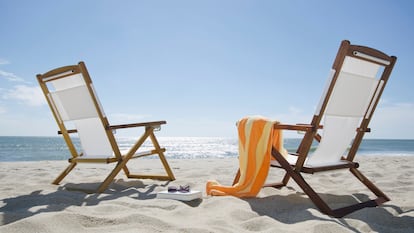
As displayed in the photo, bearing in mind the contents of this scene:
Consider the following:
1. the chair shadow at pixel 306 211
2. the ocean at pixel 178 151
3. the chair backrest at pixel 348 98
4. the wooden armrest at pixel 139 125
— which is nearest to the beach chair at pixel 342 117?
the chair backrest at pixel 348 98

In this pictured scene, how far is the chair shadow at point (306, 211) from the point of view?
6.95 feet

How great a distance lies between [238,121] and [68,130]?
7.13 ft

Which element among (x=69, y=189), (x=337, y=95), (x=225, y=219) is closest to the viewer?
(x=225, y=219)

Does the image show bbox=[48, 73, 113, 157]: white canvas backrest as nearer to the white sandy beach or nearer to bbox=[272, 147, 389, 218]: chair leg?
the white sandy beach

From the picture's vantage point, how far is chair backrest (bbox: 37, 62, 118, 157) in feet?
10.9

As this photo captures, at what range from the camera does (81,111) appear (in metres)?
3.51

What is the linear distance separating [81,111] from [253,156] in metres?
2.02

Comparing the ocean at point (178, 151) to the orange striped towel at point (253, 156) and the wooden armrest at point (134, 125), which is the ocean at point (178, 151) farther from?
the orange striped towel at point (253, 156)

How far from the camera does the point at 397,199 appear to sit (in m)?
2.88

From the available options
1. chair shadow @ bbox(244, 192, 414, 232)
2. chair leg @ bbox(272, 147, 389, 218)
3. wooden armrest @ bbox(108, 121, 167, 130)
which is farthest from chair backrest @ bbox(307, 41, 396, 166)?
wooden armrest @ bbox(108, 121, 167, 130)

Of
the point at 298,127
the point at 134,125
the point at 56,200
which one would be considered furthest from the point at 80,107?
the point at 298,127

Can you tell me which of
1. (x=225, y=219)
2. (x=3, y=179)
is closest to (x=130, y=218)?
(x=225, y=219)

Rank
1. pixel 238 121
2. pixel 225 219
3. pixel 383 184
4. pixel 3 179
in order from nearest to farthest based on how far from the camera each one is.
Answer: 1. pixel 225 219
2. pixel 238 121
3. pixel 383 184
4. pixel 3 179

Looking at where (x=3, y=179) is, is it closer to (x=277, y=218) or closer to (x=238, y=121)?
(x=238, y=121)
